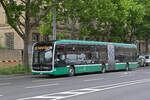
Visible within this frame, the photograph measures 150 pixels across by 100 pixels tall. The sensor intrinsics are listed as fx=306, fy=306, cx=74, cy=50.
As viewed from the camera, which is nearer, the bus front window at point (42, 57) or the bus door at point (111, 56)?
the bus front window at point (42, 57)

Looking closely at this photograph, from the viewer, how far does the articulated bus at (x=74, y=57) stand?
897 inches

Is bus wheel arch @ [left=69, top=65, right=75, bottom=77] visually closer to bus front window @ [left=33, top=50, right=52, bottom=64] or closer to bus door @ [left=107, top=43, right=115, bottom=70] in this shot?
bus front window @ [left=33, top=50, right=52, bottom=64]

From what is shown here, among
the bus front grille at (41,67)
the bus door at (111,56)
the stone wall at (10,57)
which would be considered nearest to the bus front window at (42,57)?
the bus front grille at (41,67)

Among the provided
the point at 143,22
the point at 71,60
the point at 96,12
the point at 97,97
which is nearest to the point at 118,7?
the point at 96,12

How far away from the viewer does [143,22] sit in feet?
152

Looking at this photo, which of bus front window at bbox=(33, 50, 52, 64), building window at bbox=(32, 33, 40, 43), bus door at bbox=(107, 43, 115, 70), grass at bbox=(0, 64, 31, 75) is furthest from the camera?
building window at bbox=(32, 33, 40, 43)

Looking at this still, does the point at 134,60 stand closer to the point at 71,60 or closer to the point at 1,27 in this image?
the point at 71,60

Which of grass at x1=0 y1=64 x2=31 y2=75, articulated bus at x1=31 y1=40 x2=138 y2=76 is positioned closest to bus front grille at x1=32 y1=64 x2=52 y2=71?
articulated bus at x1=31 y1=40 x2=138 y2=76

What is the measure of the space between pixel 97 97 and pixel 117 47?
2078cm

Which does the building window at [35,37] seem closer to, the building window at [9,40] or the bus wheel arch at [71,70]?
the building window at [9,40]

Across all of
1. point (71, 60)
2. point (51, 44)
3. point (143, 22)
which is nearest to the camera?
point (51, 44)

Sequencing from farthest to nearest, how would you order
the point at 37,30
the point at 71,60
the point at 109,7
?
1. the point at 37,30
2. the point at 109,7
3. the point at 71,60

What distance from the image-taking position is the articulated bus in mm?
22783

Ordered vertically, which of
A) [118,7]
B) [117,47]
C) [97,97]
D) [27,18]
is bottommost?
[97,97]
